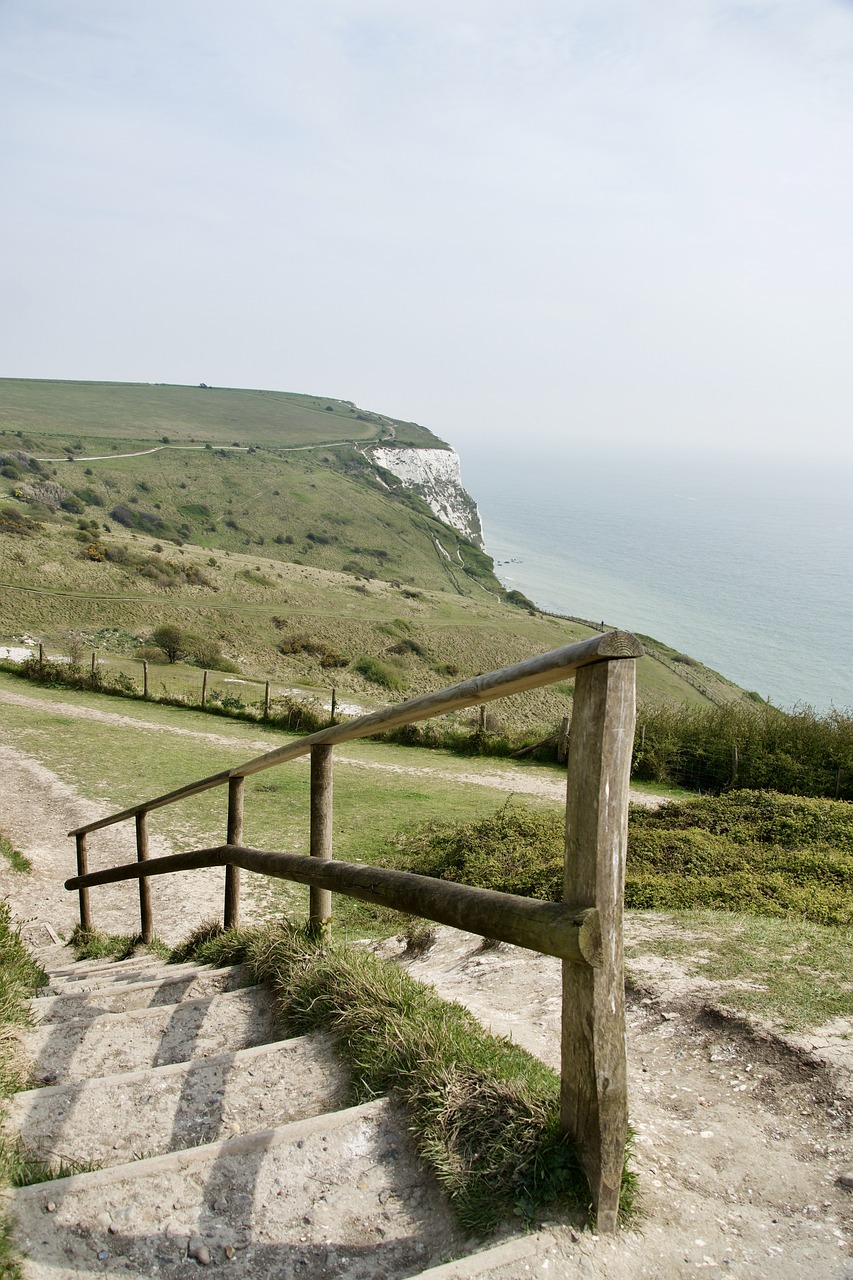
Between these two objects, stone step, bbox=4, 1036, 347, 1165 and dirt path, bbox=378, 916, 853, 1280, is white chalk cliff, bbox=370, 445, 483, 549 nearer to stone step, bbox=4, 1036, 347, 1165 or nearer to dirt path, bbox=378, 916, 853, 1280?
dirt path, bbox=378, 916, 853, 1280

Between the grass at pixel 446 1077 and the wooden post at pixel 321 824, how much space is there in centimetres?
11

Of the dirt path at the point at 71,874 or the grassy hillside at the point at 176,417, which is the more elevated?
the grassy hillside at the point at 176,417

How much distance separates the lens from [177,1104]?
2.70 meters

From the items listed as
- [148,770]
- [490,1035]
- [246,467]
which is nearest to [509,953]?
[490,1035]

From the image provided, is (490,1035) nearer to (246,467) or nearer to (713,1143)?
(713,1143)

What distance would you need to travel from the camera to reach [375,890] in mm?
2721

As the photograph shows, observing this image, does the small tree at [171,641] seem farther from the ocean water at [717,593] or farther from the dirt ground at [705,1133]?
the ocean water at [717,593]

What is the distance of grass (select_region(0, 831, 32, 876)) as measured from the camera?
8.45 metres

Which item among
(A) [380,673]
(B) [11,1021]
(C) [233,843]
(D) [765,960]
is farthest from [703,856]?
(A) [380,673]

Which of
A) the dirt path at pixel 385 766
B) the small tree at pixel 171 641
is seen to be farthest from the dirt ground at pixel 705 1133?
the small tree at pixel 171 641

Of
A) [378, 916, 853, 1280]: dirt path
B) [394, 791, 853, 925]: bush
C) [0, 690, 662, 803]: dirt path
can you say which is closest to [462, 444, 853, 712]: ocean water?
[0, 690, 662, 803]: dirt path

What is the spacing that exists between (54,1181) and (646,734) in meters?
15.8

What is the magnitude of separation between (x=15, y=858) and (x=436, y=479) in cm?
12970

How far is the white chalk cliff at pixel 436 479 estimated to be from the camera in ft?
418
